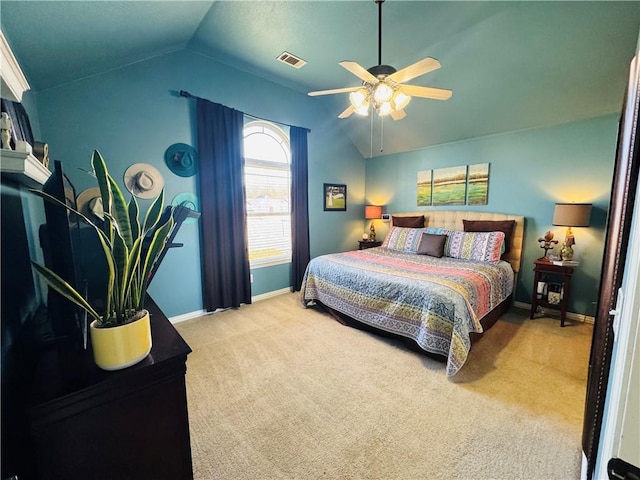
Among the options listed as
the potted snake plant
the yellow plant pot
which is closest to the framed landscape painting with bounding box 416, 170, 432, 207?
the potted snake plant

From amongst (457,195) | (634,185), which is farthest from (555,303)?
(634,185)

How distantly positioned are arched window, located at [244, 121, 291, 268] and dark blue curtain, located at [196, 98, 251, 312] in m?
0.27

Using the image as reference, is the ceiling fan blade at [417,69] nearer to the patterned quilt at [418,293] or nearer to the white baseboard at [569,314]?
the patterned quilt at [418,293]

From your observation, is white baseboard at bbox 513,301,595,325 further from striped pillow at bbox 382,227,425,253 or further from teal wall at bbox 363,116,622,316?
striped pillow at bbox 382,227,425,253

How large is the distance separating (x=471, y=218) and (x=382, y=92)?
9.12ft

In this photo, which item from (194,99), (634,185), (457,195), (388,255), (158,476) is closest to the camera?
(634,185)

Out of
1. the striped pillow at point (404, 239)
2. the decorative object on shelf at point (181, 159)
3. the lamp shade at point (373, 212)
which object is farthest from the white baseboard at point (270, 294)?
the lamp shade at point (373, 212)

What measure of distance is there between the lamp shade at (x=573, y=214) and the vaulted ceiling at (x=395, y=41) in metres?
1.10

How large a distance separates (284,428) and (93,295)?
4.60 feet

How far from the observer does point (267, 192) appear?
13.0ft

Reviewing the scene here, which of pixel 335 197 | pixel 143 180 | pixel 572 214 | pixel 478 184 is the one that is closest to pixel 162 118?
pixel 143 180

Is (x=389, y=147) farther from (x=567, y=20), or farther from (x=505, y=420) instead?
(x=505, y=420)

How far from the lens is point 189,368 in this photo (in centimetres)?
226

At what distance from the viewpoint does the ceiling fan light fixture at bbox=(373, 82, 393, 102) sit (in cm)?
197
